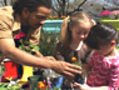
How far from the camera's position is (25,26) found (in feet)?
3.53

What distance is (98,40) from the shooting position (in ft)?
2.87

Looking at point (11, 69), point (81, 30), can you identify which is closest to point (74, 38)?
point (81, 30)

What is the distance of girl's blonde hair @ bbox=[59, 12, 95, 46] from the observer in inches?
36.5

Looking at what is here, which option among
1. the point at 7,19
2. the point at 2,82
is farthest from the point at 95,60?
the point at 2,82

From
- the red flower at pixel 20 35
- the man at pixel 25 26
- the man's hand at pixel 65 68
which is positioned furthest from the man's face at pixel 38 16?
the man's hand at pixel 65 68

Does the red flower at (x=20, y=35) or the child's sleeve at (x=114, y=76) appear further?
the red flower at (x=20, y=35)

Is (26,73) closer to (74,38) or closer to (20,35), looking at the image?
(20,35)

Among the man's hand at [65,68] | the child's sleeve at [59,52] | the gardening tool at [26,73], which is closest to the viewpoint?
the man's hand at [65,68]

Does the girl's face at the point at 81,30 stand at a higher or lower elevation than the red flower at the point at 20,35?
higher

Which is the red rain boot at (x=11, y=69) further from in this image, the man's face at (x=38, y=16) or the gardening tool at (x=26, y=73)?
the man's face at (x=38, y=16)

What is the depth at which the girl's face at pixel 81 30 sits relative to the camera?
876mm

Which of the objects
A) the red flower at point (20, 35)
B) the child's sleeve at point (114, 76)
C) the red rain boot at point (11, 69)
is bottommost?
the red rain boot at point (11, 69)

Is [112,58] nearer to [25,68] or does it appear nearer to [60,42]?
[60,42]

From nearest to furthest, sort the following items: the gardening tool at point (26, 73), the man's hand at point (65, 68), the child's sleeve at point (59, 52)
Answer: the man's hand at point (65, 68) → the child's sleeve at point (59, 52) → the gardening tool at point (26, 73)
